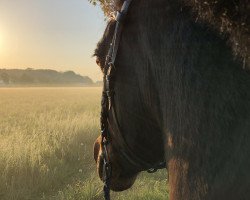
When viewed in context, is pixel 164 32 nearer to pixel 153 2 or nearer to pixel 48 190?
pixel 153 2

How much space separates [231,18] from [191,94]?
273 millimetres

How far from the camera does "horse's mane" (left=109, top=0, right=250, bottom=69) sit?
1.39 metres

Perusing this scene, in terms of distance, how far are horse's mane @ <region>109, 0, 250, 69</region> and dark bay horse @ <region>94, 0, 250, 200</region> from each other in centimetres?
2

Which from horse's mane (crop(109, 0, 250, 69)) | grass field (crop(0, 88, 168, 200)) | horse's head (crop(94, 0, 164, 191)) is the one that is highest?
horse's mane (crop(109, 0, 250, 69))

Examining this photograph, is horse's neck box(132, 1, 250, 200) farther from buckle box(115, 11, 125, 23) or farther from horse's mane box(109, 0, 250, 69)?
buckle box(115, 11, 125, 23)

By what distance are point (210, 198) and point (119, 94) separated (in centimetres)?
72

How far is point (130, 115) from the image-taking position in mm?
1894

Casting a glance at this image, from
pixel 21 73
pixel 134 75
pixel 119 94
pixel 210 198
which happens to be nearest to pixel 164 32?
pixel 134 75

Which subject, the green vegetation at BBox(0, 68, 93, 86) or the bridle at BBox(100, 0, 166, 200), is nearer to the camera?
the bridle at BBox(100, 0, 166, 200)

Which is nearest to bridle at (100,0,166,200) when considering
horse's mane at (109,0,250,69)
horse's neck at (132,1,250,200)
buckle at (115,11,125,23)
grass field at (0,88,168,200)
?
buckle at (115,11,125,23)

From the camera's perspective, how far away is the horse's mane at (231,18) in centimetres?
139

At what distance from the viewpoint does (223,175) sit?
4.42 feet

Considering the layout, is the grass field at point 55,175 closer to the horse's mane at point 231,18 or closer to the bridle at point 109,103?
the bridle at point 109,103

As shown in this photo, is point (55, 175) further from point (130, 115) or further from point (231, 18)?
point (231, 18)
